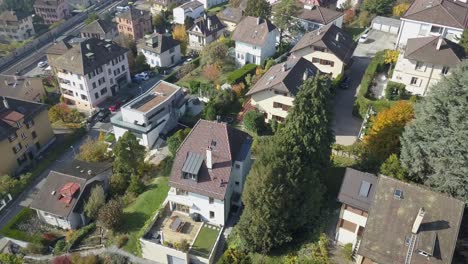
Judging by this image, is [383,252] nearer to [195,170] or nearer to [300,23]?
[195,170]

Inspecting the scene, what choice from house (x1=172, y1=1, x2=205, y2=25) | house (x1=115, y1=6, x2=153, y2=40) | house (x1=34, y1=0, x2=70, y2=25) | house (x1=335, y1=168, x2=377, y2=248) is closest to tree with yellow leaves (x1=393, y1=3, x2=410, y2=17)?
house (x1=172, y1=1, x2=205, y2=25)

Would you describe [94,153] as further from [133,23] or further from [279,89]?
[133,23]

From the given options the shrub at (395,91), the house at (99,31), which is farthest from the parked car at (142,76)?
the shrub at (395,91)

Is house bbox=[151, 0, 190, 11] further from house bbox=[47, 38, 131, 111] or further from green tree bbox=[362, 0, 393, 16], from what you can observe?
green tree bbox=[362, 0, 393, 16]

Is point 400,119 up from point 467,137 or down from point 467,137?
down

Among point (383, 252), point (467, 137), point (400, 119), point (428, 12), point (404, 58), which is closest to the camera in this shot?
point (383, 252)

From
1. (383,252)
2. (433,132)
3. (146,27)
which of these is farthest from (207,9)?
(383,252)

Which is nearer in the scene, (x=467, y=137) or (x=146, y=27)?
(x=467, y=137)
